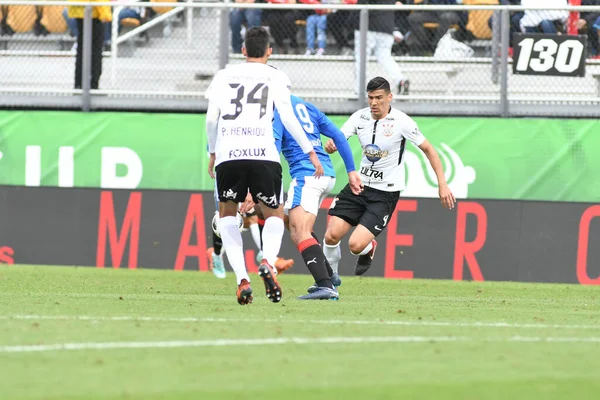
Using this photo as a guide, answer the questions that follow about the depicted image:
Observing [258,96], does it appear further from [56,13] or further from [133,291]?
[56,13]

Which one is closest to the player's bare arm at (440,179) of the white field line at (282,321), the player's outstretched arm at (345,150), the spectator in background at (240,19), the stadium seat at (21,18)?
the player's outstretched arm at (345,150)

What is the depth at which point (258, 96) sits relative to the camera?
9.83 m

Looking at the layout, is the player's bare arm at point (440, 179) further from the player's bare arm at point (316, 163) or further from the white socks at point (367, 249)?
the player's bare arm at point (316, 163)

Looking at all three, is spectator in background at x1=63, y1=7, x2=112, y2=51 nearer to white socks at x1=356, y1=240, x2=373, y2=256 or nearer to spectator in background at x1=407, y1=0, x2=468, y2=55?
spectator in background at x1=407, y1=0, x2=468, y2=55

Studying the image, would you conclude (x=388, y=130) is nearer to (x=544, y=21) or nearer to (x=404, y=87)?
(x=404, y=87)

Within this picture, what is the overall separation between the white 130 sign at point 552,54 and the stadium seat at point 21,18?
6.99 meters

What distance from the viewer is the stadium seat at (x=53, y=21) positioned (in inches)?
727

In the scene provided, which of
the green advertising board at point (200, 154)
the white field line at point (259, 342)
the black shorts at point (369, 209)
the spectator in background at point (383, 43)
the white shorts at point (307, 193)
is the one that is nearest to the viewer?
the white field line at point (259, 342)

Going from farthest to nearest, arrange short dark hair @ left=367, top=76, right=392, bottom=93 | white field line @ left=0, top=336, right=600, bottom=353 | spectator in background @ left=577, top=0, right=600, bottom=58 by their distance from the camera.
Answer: spectator in background @ left=577, top=0, right=600, bottom=58
short dark hair @ left=367, top=76, right=392, bottom=93
white field line @ left=0, top=336, right=600, bottom=353

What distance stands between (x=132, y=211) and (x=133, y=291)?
5036mm

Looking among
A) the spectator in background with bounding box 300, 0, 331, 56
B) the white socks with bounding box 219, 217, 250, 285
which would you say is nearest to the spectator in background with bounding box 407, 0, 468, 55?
the spectator in background with bounding box 300, 0, 331, 56

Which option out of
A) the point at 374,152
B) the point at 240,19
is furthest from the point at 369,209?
the point at 240,19

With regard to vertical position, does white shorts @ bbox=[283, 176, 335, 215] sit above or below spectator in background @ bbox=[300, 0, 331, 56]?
below

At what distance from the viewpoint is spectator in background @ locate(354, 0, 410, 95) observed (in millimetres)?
17078
